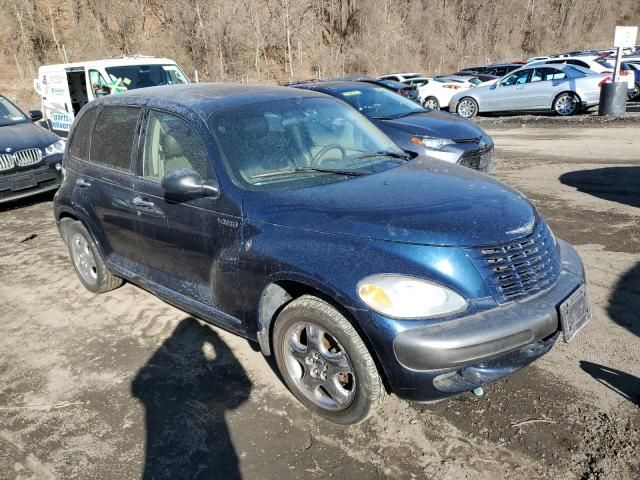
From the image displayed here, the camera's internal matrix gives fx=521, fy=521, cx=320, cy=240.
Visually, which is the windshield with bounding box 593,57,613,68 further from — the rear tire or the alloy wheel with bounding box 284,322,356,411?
the alloy wheel with bounding box 284,322,356,411

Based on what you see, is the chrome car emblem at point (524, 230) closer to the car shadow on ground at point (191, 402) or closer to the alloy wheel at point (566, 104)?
the car shadow on ground at point (191, 402)

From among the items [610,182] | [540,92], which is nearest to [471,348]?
[610,182]

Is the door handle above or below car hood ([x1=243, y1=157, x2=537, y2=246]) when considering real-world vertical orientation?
below

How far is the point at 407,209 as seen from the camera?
9.32 ft

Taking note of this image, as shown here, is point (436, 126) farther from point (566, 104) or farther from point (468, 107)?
point (468, 107)

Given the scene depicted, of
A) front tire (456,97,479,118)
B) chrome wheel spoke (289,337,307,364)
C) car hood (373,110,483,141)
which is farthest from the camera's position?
front tire (456,97,479,118)

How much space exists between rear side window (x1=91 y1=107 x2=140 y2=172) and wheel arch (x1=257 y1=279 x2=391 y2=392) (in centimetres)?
169

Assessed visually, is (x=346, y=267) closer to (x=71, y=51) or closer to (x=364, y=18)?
(x=71, y=51)

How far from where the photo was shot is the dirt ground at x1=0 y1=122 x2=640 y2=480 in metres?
2.66

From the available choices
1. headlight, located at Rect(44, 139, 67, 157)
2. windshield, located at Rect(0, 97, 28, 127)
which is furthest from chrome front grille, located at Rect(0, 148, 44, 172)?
windshield, located at Rect(0, 97, 28, 127)

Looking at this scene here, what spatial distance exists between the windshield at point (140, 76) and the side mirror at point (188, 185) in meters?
8.92

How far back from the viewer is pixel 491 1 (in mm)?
51938

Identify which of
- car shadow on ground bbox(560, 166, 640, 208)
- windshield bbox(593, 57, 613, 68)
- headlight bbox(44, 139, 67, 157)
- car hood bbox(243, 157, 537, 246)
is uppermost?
windshield bbox(593, 57, 613, 68)

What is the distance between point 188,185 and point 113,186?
4.14 feet
